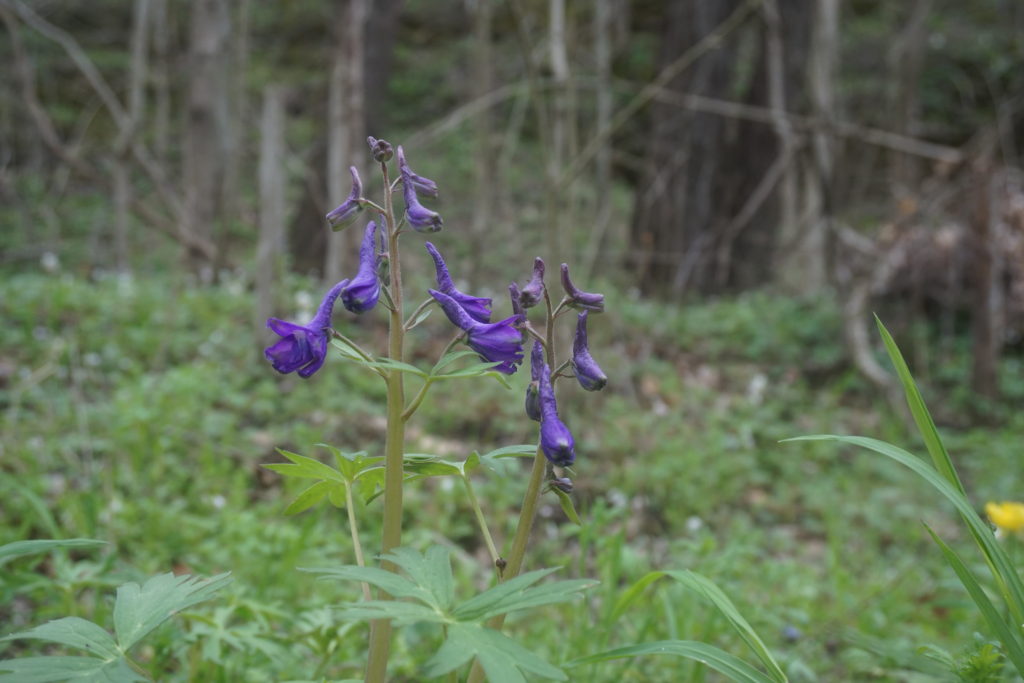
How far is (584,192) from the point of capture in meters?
11.6

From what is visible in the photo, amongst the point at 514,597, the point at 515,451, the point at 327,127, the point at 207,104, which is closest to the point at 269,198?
the point at 327,127

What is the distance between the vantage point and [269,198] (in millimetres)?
4973

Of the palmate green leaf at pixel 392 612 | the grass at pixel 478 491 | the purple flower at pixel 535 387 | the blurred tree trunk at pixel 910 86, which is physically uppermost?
the blurred tree trunk at pixel 910 86

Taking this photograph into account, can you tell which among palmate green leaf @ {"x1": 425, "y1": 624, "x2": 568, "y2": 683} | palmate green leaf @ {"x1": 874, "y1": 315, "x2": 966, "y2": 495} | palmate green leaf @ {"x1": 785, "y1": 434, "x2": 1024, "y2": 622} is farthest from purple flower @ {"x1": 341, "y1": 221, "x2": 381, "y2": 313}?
palmate green leaf @ {"x1": 874, "y1": 315, "x2": 966, "y2": 495}

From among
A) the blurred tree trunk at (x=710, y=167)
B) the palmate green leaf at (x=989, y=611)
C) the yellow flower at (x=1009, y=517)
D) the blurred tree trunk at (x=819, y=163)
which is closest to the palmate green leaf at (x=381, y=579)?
the palmate green leaf at (x=989, y=611)

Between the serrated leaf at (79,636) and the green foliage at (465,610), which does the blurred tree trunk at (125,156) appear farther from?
the green foliage at (465,610)

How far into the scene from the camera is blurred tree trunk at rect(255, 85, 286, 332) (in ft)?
15.8

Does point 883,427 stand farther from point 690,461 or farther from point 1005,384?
point 690,461

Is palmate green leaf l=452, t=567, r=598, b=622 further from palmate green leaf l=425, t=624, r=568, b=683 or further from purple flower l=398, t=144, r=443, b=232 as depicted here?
purple flower l=398, t=144, r=443, b=232

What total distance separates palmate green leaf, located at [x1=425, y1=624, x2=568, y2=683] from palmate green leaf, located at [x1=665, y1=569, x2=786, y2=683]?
0.49 metres

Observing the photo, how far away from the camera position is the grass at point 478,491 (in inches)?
82.7

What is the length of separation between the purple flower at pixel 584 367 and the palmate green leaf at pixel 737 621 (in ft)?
1.25

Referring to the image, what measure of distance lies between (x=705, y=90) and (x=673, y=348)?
326 cm

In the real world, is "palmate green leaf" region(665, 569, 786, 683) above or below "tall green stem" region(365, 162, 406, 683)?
below
